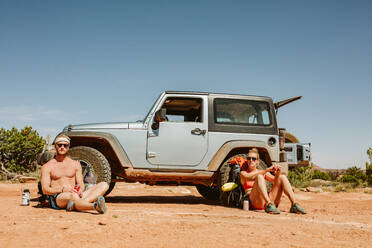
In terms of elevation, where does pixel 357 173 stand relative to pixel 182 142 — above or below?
below

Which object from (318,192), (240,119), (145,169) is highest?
(240,119)

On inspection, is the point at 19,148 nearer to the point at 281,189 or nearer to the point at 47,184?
the point at 47,184

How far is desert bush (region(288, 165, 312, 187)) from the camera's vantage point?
14227mm

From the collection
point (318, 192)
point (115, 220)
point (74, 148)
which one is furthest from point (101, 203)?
point (318, 192)

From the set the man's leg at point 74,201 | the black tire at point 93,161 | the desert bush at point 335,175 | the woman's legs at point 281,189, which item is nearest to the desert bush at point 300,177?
the desert bush at point 335,175

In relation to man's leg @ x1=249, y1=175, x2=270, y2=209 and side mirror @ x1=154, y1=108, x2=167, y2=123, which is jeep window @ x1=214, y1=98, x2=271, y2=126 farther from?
man's leg @ x1=249, y1=175, x2=270, y2=209

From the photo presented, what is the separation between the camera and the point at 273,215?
5152 millimetres

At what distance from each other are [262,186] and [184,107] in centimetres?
238

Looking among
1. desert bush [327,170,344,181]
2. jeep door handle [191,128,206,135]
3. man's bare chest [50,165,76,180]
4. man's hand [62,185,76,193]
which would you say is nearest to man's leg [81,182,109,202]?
man's hand [62,185,76,193]

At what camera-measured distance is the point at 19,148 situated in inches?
550

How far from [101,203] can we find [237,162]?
8.65 ft

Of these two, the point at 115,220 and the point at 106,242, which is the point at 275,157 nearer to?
the point at 115,220

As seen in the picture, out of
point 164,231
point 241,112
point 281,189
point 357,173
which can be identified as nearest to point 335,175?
Answer: point 357,173

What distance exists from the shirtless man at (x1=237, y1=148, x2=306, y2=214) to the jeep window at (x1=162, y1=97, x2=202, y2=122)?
130 centimetres
